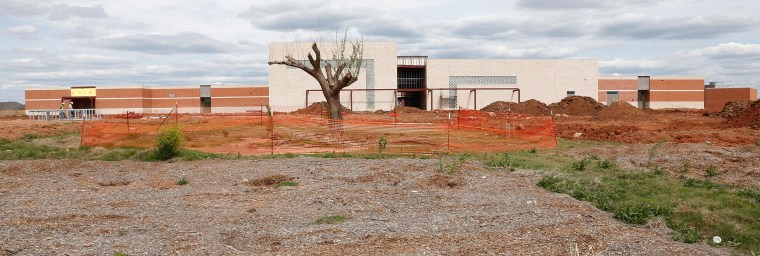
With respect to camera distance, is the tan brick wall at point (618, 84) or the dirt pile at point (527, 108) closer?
the dirt pile at point (527, 108)

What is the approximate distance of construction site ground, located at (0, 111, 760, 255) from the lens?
828 cm

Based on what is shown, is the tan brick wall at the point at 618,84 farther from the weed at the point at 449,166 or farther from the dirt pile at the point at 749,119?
the weed at the point at 449,166

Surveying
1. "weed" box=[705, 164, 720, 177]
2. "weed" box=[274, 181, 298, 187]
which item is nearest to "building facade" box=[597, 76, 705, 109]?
"weed" box=[705, 164, 720, 177]

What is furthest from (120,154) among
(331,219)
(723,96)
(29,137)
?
(723,96)

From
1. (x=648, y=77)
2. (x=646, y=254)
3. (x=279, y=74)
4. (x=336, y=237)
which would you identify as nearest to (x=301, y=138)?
(x=336, y=237)

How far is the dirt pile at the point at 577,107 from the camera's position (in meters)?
54.3

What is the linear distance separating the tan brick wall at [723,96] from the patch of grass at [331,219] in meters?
79.6

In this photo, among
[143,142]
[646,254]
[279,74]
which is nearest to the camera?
[646,254]

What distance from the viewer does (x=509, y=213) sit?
10.4 metres

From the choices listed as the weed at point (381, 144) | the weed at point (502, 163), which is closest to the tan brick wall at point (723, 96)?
the weed at point (381, 144)

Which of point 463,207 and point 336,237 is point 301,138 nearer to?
point 463,207

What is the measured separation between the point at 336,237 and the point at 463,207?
3.03 m

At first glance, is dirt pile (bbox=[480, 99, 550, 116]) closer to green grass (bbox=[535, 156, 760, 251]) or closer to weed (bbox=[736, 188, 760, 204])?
green grass (bbox=[535, 156, 760, 251])

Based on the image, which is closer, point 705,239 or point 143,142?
point 705,239
